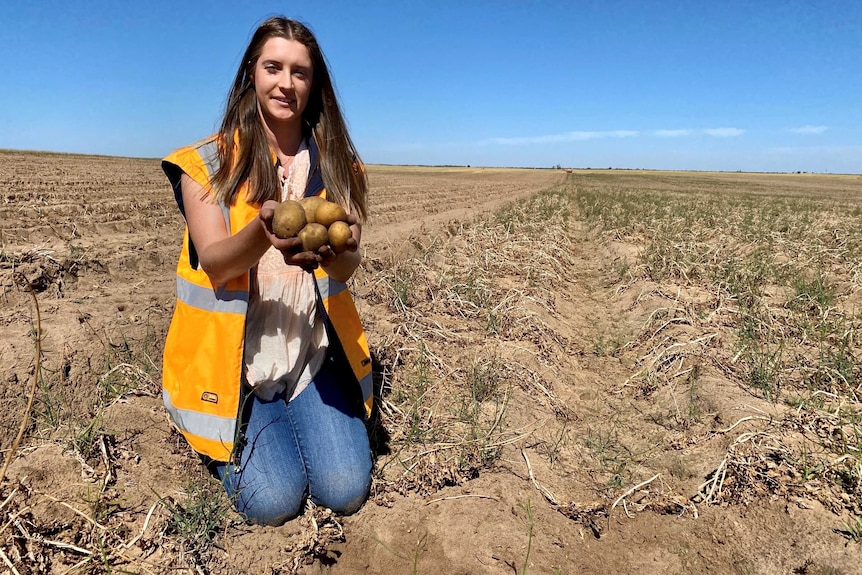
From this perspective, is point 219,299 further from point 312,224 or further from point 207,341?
point 312,224

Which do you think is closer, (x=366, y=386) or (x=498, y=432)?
(x=366, y=386)

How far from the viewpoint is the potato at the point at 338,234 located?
5.87 feet

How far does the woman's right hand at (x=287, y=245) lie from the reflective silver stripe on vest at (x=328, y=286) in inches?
19.8

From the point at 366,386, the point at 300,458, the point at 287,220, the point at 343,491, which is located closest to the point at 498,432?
the point at 366,386

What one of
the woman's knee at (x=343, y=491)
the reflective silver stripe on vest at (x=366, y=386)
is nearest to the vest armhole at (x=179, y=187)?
the reflective silver stripe on vest at (x=366, y=386)

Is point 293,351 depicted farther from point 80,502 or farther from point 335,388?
point 80,502

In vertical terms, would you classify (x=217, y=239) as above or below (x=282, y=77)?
below

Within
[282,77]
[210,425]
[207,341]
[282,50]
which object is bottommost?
[210,425]

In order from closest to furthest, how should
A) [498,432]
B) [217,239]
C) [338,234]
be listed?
[338,234]
[217,239]
[498,432]

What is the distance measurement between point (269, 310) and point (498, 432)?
1.25 metres

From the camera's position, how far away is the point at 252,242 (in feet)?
6.00

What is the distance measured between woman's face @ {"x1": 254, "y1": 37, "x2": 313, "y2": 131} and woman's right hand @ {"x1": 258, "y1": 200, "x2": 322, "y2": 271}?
0.61 m

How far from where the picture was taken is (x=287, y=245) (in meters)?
1.71

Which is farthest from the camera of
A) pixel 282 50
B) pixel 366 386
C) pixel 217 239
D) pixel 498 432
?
pixel 498 432
